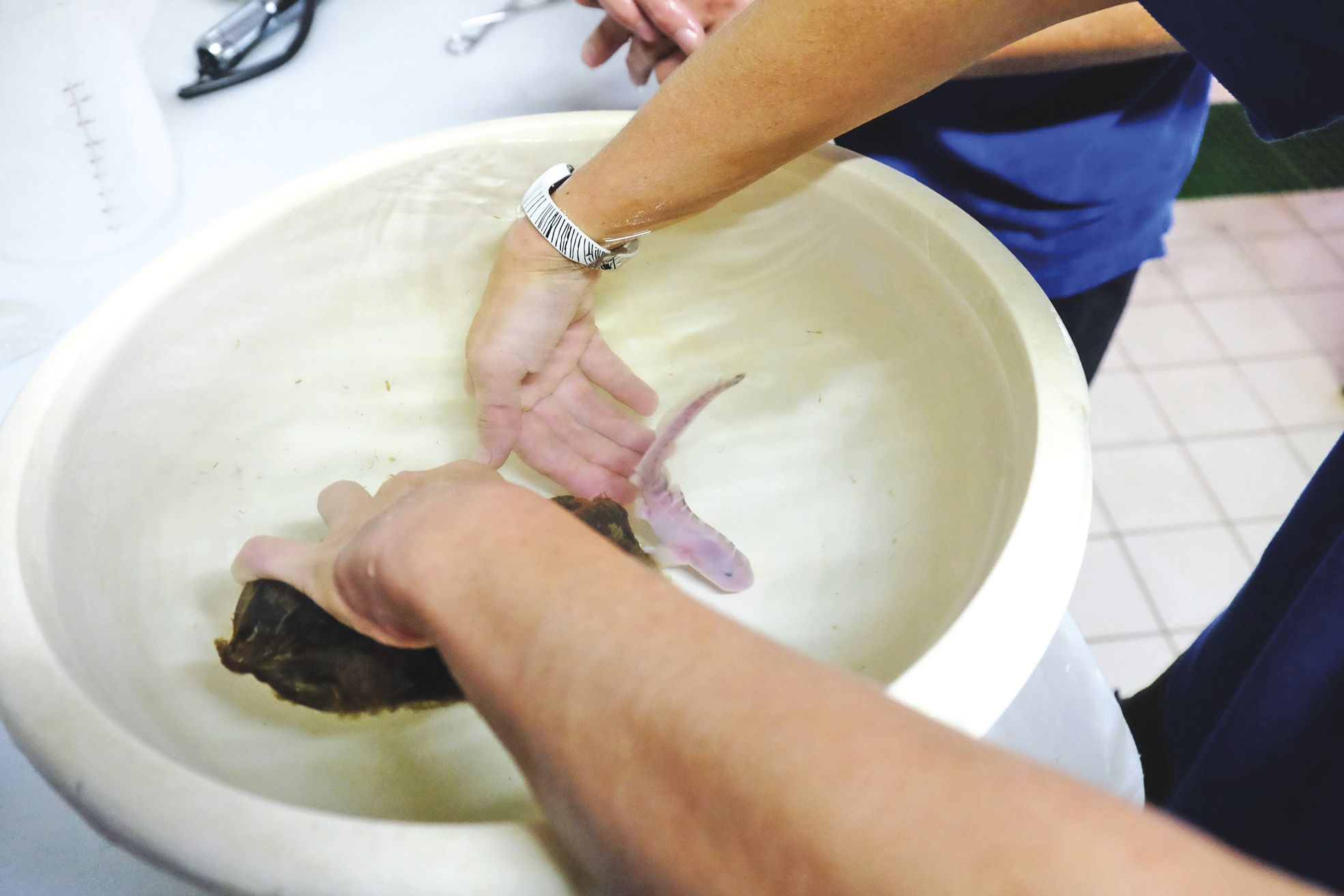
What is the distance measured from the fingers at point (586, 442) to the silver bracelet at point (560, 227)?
0.10 meters

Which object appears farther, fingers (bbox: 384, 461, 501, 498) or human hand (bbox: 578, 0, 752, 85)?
human hand (bbox: 578, 0, 752, 85)

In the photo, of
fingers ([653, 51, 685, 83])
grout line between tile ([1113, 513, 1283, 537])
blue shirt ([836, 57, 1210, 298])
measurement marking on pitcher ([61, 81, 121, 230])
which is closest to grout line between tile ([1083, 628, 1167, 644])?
grout line between tile ([1113, 513, 1283, 537])

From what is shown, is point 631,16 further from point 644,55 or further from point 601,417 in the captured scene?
point 601,417

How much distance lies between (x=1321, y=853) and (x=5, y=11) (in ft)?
2.83

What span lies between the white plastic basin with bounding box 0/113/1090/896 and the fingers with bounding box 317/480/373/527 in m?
0.07

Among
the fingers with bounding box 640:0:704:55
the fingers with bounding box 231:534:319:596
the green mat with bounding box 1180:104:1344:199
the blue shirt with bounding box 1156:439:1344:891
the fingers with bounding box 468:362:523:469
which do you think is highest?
the fingers with bounding box 640:0:704:55

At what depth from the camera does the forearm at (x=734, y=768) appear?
191mm

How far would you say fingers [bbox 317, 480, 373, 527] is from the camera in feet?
1.50

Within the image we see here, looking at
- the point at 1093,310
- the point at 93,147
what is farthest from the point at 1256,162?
the point at 93,147

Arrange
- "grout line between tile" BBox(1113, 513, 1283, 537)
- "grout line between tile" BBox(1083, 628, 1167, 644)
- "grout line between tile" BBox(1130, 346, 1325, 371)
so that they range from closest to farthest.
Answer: "grout line between tile" BBox(1083, 628, 1167, 644) → "grout line between tile" BBox(1113, 513, 1283, 537) → "grout line between tile" BBox(1130, 346, 1325, 371)

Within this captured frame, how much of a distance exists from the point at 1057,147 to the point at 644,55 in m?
0.32

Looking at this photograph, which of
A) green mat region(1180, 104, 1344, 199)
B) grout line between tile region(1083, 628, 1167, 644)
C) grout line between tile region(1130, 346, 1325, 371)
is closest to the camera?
grout line between tile region(1083, 628, 1167, 644)

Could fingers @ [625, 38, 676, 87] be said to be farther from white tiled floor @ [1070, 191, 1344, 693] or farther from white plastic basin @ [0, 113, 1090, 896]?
white tiled floor @ [1070, 191, 1344, 693]

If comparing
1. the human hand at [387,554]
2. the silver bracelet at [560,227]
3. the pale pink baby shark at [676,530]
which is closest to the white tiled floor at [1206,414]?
the pale pink baby shark at [676,530]
